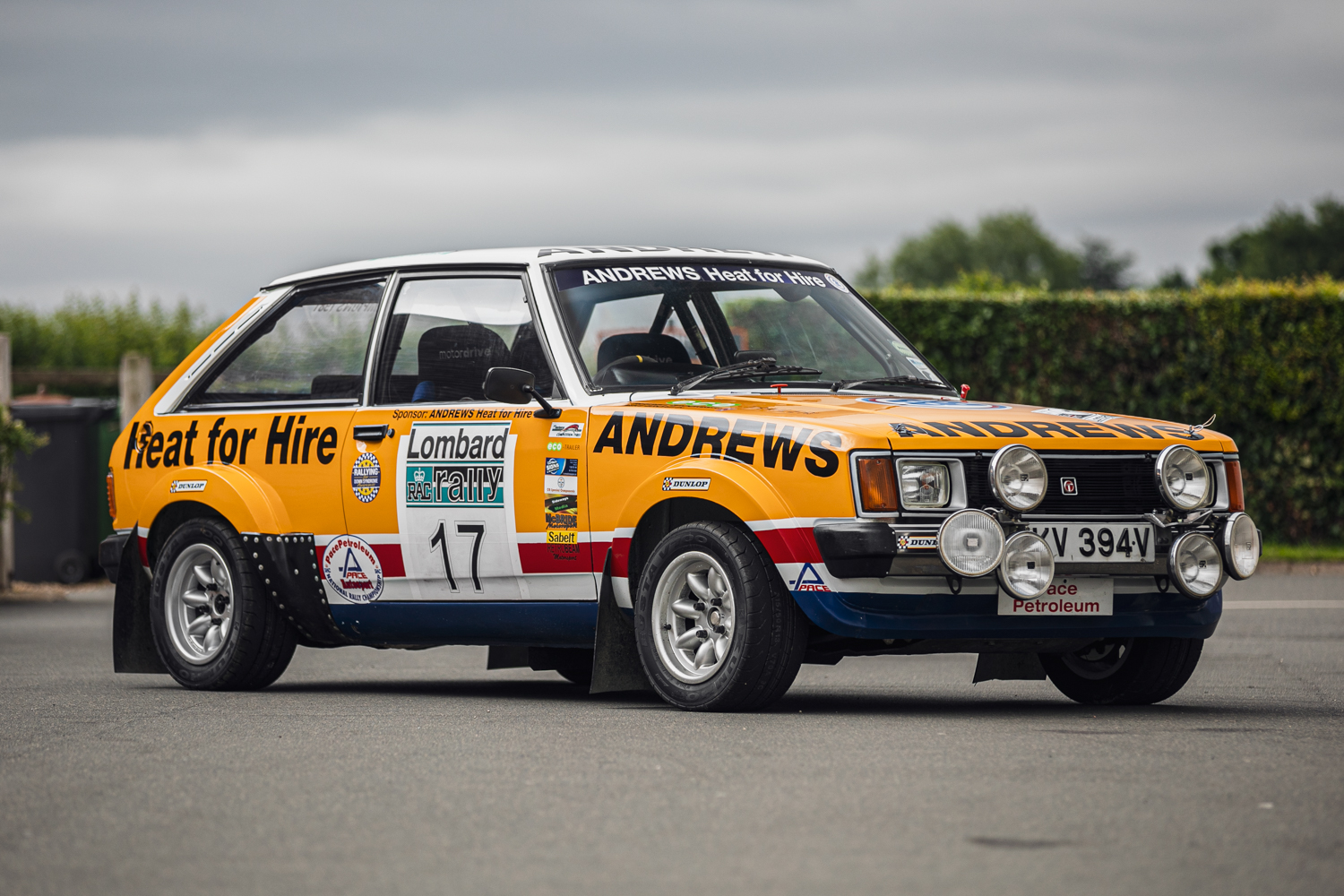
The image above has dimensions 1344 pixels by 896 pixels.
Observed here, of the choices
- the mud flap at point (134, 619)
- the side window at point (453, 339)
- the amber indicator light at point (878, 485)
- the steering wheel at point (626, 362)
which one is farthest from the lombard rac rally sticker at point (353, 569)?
the amber indicator light at point (878, 485)

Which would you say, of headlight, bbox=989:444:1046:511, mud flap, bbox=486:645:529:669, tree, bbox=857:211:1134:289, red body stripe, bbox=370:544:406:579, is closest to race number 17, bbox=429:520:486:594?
red body stripe, bbox=370:544:406:579

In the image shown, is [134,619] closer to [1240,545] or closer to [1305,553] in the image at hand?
[1240,545]

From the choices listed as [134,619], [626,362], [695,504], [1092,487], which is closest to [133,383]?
[134,619]

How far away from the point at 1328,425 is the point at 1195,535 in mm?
13091

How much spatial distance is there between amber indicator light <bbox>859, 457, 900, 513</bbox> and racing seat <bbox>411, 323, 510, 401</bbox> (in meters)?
2.02

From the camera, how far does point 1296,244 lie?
8606 cm

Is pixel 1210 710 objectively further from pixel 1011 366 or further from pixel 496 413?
pixel 1011 366

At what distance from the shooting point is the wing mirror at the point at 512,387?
7934 millimetres

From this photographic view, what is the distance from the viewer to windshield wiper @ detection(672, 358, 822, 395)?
27.1ft

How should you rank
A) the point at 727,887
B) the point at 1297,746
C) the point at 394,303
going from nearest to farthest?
the point at 727,887
the point at 1297,746
the point at 394,303

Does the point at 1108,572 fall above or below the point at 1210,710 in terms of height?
above

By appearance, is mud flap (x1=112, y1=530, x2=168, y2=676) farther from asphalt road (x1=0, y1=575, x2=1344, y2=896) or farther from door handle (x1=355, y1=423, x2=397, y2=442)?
door handle (x1=355, y1=423, x2=397, y2=442)

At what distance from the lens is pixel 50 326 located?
44.2 metres

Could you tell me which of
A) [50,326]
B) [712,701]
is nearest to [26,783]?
[712,701]
